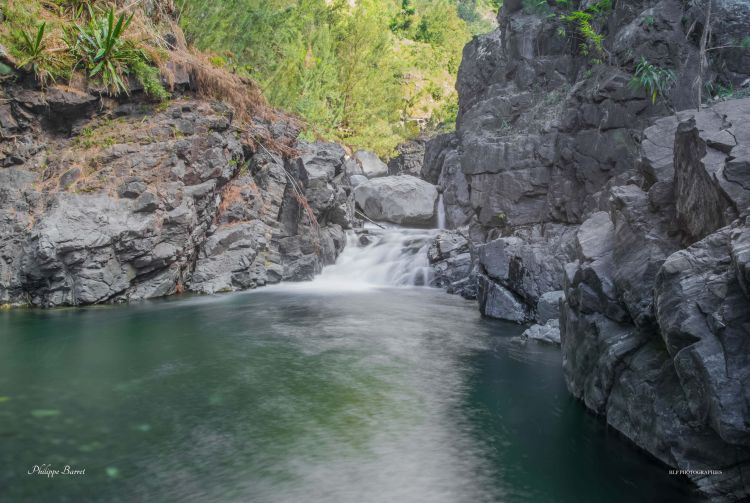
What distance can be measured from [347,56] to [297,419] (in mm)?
23708

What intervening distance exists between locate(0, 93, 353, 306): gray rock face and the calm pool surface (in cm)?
168

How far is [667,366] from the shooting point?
421cm

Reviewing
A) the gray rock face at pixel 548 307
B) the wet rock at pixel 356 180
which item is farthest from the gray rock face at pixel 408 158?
the gray rock face at pixel 548 307

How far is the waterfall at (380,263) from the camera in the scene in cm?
1538

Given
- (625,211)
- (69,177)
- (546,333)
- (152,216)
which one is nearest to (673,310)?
(625,211)

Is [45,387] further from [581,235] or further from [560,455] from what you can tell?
[581,235]

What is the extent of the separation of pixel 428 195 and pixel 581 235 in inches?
614

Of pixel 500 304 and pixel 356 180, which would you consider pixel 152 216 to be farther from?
pixel 356 180

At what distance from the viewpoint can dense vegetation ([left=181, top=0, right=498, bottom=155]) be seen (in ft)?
52.5

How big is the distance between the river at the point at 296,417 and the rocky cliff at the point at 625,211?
0.66 meters

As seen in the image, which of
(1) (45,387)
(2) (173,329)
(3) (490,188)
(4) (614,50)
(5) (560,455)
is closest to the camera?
(5) (560,455)

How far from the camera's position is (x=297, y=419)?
531 centimetres

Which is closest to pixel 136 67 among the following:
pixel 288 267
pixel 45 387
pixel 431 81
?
pixel 288 267

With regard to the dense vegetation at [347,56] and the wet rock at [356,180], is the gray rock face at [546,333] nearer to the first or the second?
the dense vegetation at [347,56]
